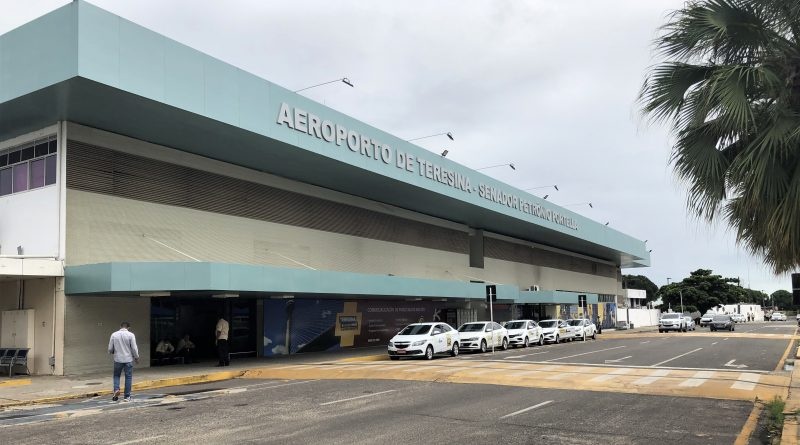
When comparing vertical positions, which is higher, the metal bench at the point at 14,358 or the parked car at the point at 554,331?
the metal bench at the point at 14,358

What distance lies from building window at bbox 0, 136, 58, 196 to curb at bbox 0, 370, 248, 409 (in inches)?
318

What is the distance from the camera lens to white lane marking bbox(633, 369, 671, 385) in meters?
15.8

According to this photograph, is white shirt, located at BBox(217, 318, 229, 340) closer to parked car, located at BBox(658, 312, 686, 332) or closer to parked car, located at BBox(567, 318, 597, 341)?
parked car, located at BBox(567, 318, 597, 341)

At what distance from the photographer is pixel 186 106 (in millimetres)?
20750

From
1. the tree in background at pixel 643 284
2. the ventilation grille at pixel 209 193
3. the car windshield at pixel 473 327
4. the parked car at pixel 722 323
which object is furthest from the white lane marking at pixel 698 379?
the tree in background at pixel 643 284

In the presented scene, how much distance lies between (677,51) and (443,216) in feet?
108

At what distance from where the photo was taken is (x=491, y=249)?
50.0m

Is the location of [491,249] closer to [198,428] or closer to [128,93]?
[128,93]

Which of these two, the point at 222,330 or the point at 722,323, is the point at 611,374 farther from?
the point at 722,323

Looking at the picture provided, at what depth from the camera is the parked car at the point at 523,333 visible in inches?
1331

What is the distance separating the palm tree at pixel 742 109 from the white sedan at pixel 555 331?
94.1ft

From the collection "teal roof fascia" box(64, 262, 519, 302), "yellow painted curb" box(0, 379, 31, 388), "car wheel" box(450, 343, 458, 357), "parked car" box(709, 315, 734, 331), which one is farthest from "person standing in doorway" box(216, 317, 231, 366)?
"parked car" box(709, 315, 734, 331)

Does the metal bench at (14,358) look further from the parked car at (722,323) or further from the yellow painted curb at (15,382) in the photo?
the parked car at (722,323)

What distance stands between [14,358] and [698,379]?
2003 cm
